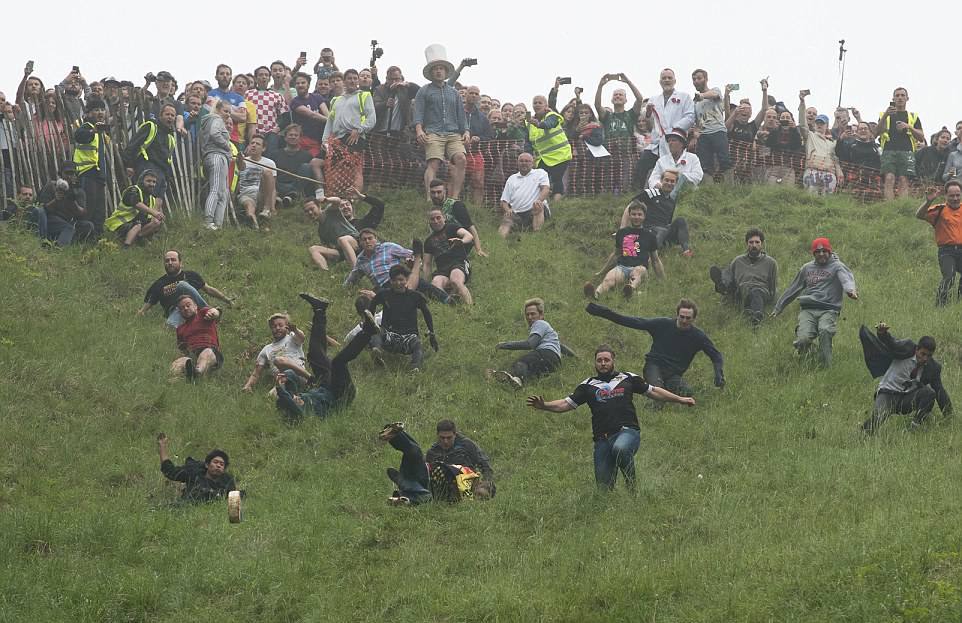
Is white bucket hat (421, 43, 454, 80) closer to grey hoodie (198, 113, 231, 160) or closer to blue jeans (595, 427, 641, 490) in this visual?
grey hoodie (198, 113, 231, 160)

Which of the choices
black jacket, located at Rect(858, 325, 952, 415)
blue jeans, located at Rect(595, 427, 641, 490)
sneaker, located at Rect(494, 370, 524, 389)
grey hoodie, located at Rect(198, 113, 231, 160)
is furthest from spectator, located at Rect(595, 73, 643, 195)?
blue jeans, located at Rect(595, 427, 641, 490)

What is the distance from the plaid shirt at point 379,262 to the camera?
69.4ft

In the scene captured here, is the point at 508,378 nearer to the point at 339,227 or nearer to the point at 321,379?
the point at 321,379

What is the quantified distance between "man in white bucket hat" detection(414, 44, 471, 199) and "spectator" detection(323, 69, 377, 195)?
3.05ft

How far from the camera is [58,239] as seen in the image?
854 inches

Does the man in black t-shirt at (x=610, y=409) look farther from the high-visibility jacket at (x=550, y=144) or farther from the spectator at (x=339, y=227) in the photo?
the high-visibility jacket at (x=550, y=144)

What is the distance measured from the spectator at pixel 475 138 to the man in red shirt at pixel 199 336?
788 cm

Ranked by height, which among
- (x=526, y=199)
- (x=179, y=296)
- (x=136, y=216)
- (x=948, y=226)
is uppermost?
(x=948, y=226)

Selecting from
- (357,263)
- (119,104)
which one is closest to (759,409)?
(357,263)

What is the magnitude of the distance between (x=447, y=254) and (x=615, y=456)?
814 centimetres

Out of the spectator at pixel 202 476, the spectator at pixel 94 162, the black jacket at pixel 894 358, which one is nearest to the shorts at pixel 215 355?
the spectator at pixel 202 476

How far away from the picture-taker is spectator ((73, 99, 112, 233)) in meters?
22.0

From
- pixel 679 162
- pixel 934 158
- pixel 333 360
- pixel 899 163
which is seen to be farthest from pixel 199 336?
pixel 934 158

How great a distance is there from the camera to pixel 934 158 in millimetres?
25656
